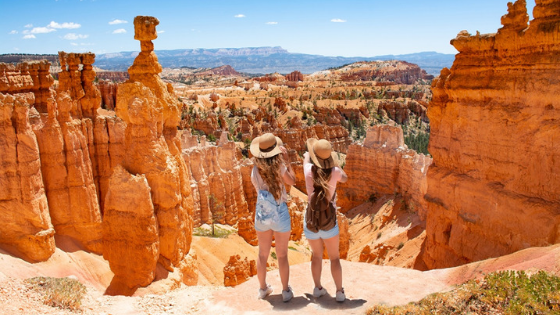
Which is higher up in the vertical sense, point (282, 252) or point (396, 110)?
point (282, 252)

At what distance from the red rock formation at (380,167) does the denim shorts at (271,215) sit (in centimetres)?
1277

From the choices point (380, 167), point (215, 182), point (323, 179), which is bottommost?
point (215, 182)

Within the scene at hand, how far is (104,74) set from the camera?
10869 centimetres

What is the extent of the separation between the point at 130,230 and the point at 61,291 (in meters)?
2.49

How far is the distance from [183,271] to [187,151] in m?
9.58

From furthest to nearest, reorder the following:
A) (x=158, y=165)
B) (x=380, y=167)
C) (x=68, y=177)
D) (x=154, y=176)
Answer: (x=380, y=167)
(x=68, y=177)
(x=158, y=165)
(x=154, y=176)

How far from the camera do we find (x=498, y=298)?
468cm

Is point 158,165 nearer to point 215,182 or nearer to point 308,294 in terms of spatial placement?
point 308,294

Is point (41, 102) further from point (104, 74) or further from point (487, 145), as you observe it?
point (104, 74)

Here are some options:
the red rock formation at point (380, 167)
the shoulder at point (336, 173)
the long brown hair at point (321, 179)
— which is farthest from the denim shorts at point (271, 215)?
the red rock formation at point (380, 167)

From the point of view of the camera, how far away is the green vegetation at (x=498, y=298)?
173 inches

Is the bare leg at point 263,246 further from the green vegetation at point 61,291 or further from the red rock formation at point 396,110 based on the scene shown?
the red rock formation at point 396,110

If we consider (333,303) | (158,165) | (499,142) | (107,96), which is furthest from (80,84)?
(107,96)

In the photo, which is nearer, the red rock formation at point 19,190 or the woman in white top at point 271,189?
the woman in white top at point 271,189
